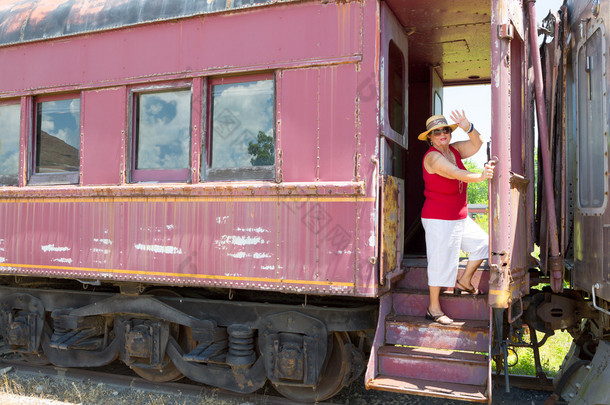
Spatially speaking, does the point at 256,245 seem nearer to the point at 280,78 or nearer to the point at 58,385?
the point at 280,78

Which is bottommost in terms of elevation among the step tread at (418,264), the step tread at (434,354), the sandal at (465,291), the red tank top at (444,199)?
the step tread at (434,354)

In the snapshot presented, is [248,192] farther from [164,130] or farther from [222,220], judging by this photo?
[164,130]

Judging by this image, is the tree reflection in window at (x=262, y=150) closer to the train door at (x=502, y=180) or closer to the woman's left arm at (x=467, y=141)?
the woman's left arm at (x=467, y=141)

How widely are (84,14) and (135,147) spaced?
1290 mm

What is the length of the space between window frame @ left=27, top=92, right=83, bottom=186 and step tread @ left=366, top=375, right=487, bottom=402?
305 cm

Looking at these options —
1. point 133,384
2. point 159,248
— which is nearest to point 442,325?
point 159,248

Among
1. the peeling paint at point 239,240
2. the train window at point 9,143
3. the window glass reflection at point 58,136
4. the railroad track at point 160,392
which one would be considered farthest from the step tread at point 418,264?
the train window at point 9,143

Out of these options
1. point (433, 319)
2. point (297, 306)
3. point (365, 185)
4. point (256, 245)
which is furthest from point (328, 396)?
point (365, 185)

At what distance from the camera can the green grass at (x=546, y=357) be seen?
511cm

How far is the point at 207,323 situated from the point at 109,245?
40.8 inches

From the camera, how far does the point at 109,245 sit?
14.3 ft

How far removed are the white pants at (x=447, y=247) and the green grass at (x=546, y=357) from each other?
165cm

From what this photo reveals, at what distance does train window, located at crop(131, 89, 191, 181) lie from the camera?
423 centimetres

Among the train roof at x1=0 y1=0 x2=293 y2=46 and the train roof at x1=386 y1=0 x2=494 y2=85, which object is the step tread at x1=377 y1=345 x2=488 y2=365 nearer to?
the train roof at x1=386 y1=0 x2=494 y2=85
